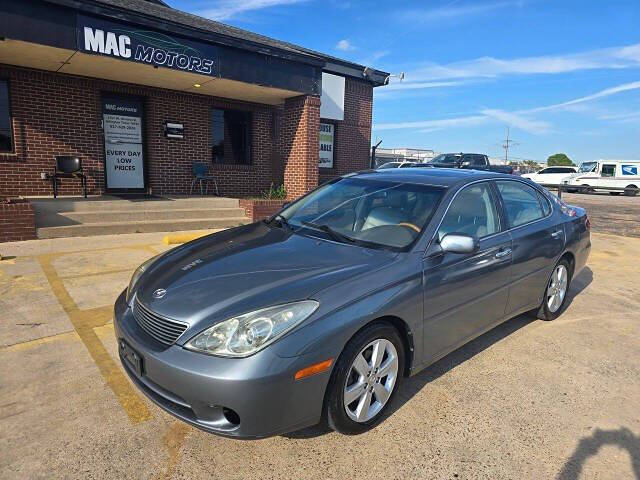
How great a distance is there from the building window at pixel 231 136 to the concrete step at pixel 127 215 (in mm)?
2550

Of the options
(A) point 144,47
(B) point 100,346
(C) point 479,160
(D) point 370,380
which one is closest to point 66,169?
(A) point 144,47

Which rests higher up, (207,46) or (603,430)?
(207,46)

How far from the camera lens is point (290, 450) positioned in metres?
2.44

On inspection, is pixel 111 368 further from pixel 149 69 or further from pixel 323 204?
pixel 149 69

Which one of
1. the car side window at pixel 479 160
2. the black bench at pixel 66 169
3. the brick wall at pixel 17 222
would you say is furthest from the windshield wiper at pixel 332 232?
the car side window at pixel 479 160

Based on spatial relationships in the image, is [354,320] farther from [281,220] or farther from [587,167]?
[587,167]

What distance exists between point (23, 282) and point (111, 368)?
2.72 meters

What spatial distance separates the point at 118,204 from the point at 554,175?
1189 inches

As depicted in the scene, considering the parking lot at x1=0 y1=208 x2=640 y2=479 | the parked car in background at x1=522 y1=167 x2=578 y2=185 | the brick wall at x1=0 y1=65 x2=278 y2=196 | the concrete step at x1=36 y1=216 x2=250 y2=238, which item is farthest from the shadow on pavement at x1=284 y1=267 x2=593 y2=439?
the parked car in background at x1=522 y1=167 x2=578 y2=185

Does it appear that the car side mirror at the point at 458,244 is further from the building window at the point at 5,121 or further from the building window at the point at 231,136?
the building window at the point at 231,136

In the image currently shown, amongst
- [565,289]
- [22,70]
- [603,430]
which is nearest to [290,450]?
[603,430]

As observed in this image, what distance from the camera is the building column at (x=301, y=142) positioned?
1055 cm

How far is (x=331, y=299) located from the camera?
2.38m

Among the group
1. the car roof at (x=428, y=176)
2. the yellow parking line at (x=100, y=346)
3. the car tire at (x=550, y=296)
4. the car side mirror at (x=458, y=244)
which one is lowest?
the yellow parking line at (x=100, y=346)
